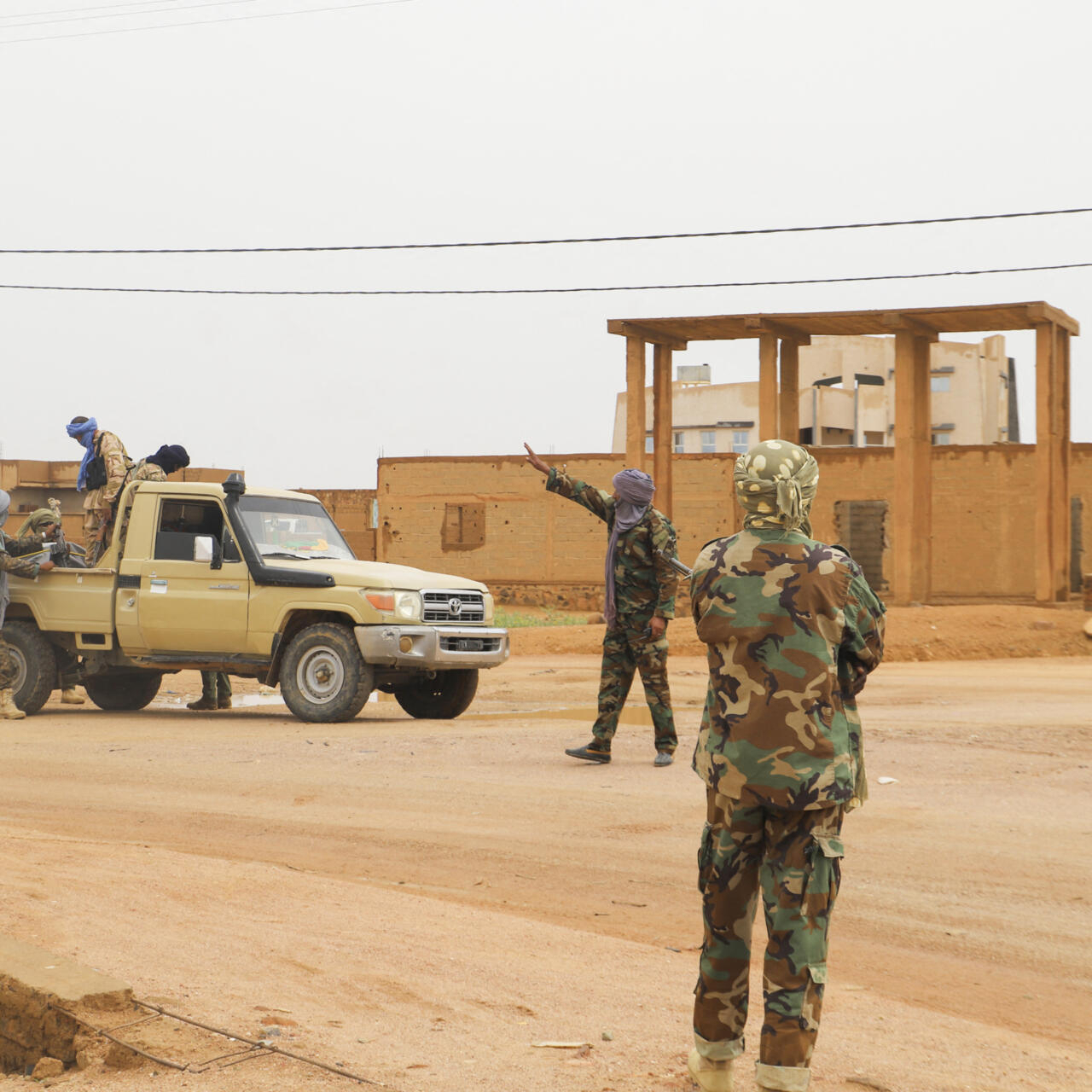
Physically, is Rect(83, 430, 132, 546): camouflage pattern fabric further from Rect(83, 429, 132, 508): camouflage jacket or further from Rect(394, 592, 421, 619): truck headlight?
Rect(394, 592, 421, 619): truck headlight

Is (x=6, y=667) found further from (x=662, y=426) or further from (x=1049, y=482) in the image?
(x=1049, y=482)

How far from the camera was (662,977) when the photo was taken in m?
5.47

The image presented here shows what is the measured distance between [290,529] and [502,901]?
7.71m

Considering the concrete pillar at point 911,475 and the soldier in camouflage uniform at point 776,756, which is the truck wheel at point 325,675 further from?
the concrete pillar at point 911,475

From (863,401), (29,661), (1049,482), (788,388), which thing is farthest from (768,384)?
(863,401)

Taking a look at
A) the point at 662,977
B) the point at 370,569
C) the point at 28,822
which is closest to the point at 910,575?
the point at 370,569

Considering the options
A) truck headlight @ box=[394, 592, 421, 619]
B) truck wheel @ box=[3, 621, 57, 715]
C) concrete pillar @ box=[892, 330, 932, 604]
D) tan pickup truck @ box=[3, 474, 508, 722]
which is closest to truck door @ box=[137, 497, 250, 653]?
tan pickup truck @ box=[3, 474, 508, 722]

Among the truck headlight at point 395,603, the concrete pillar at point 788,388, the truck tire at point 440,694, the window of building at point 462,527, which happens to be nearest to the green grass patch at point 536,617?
the window of building at point 462,527

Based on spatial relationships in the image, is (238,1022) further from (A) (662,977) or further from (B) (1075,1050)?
(B) (1075,1050)

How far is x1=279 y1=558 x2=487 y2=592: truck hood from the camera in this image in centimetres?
1320

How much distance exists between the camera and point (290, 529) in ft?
45.8

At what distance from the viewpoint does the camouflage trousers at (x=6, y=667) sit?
46.6ft

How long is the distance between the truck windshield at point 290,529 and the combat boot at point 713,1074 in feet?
33.1

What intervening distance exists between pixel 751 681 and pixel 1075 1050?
1.85 m
